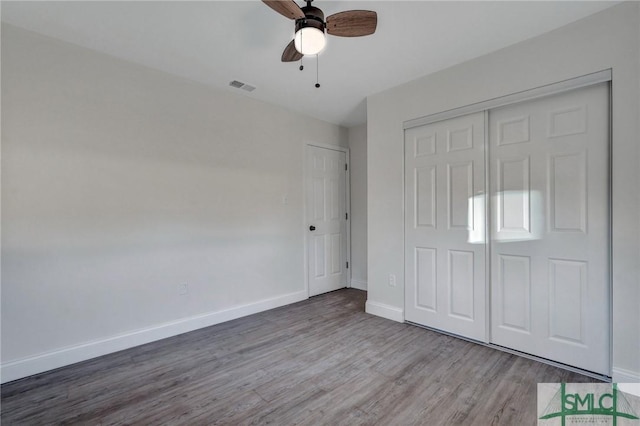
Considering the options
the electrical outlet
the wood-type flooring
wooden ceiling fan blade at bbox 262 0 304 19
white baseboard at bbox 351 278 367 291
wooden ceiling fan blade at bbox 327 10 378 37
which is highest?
wooden ceiling fan blade at bbox 327 10 378 37

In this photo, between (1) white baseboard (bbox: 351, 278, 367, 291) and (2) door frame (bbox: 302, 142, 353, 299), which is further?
(1) white baseboard (bbox: 351, 278, 367, 291)

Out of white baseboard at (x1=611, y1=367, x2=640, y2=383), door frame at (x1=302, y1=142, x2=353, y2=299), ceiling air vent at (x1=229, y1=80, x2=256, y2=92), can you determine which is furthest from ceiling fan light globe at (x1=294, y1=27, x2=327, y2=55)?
white baseboard at (x1=611, y1=367, x2=640, y2=383)

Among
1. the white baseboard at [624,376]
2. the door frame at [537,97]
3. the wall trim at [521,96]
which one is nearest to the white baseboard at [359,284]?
the door frame at [537,97]

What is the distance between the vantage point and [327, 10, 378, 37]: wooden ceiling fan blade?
164 cm

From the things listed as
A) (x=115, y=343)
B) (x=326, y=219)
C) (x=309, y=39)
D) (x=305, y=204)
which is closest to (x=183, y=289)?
(x=115, y=343)

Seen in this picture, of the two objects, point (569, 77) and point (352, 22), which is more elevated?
point (352, 22)

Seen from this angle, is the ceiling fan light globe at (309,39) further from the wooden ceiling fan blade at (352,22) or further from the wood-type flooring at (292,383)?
the wood-type flooring at (292,383)

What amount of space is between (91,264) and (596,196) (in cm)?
390

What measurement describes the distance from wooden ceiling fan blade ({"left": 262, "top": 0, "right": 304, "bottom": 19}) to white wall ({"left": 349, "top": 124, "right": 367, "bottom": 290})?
9.50 feet

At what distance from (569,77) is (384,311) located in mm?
2637

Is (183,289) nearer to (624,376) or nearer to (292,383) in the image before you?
(292,383)

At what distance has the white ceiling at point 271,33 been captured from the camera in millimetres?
1938

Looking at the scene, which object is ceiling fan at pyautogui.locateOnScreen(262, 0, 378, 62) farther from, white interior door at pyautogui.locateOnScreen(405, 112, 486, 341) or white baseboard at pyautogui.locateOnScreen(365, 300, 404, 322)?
white baseboard at pyautogui.locateOnScreen(365, 300, 404, 322)

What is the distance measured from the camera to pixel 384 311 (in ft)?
10.6
